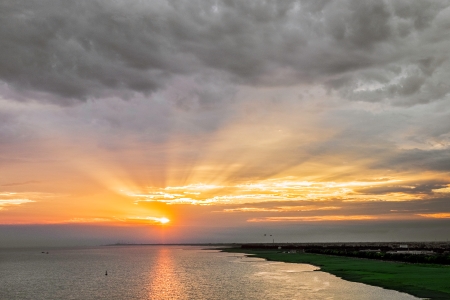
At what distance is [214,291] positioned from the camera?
205 feet

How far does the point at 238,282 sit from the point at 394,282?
26.4 m

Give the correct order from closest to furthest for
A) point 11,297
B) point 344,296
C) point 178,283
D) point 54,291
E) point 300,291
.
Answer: point 344,296, point 300,291, point 11,297, point 54,291, point 178,283

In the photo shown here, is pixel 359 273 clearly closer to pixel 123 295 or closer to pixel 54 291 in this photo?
pixel 123 295

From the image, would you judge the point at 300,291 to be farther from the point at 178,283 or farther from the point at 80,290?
the point at 80,290

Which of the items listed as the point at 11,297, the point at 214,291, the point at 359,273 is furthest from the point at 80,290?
the point at 359,273

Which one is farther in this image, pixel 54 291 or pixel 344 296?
pixel 54 291

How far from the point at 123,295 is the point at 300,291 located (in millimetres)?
26628

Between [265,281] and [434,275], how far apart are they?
28.0 metres

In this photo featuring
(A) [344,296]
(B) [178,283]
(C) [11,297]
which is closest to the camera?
(A) [344,296]

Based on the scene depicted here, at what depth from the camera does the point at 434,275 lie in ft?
220

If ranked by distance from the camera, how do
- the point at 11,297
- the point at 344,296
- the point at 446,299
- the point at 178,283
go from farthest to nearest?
the point at 178,283 → the point at 11,297 → the point at 344,296 → the point at 446,299

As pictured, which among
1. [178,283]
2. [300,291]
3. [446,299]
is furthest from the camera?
[178,283]

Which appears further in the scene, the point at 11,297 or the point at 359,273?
the point at 359,273

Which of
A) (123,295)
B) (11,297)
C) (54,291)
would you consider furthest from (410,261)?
(11,297)
